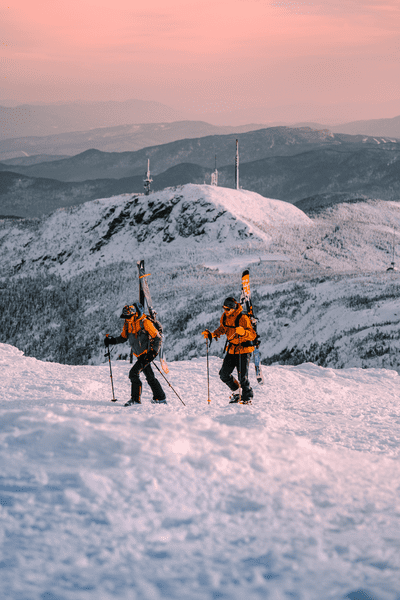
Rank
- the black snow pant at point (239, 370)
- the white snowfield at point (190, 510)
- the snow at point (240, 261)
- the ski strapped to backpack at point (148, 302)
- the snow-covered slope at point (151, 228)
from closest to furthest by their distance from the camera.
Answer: the white snowfield at point (190, 510) < the ski strapped to backpack at point (148, 302) < the black snow pant at point (239, 370) < the snow at point (240, 261) < the snow-covered slope at point (151, 228)

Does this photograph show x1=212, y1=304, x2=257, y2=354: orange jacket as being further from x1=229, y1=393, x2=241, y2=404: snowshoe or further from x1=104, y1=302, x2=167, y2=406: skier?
x1=104, y1=302, x2=167, y2=406: skier

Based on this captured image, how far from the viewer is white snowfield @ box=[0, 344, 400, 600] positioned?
141 inches

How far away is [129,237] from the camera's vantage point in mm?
66188

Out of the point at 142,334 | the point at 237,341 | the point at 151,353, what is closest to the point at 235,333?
the point at 237,341

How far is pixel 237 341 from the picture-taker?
9.08 meters

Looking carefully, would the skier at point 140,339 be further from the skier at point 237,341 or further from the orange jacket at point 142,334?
the skier at point 237,341

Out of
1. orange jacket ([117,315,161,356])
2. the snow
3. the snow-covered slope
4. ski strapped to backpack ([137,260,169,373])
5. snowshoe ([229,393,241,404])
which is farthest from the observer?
the snow-covered slope

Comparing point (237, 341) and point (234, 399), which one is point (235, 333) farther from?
point (234, 399)

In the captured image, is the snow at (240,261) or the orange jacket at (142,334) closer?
the orange jacket at (142,334)

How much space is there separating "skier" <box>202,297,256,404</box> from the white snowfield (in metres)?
2.40

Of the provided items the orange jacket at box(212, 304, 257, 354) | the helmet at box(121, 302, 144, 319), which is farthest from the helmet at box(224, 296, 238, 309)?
the helmet at box(121, 302, 144, 319)

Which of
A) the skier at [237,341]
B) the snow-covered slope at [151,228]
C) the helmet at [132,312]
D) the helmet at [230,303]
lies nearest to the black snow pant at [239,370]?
the skier at [237,341]

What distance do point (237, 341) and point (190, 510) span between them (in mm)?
4917

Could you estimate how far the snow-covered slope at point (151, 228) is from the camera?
58.5 metres
